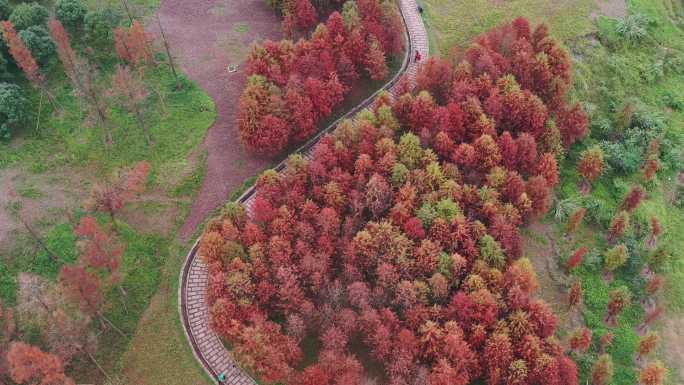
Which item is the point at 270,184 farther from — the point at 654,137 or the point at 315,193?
the point at 654,137

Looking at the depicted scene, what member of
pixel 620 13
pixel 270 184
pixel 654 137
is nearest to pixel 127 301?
pixel 270 184

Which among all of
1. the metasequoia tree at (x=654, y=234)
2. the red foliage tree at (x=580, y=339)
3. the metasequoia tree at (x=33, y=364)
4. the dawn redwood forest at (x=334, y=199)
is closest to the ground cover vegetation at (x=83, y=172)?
the metasequoia tree at (x=33, y=364)

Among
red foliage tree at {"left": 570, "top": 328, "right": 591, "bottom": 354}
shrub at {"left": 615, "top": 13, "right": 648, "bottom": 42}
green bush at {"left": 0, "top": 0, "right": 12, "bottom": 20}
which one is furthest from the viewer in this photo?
shrub at {"left": 615, "top": 13, "right": 648, "bottom": 42}

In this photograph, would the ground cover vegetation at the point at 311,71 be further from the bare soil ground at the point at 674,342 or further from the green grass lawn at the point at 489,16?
the bare soil ground at the point at 674,342

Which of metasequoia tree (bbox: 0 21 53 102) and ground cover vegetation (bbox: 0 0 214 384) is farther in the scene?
metasequoia tree (bbox: 0 21 53 102)

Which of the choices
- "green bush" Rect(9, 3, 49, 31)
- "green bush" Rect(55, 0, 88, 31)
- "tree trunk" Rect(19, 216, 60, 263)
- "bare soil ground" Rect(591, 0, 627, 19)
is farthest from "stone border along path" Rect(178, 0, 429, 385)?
"bare soil ground" Rect(591, 0, 627, 19)

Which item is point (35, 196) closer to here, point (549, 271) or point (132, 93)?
point (132, 93)

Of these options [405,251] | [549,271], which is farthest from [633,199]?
[405,251]

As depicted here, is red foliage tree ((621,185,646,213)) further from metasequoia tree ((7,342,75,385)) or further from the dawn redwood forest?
metasequoia tree ((7,342,75,385))
